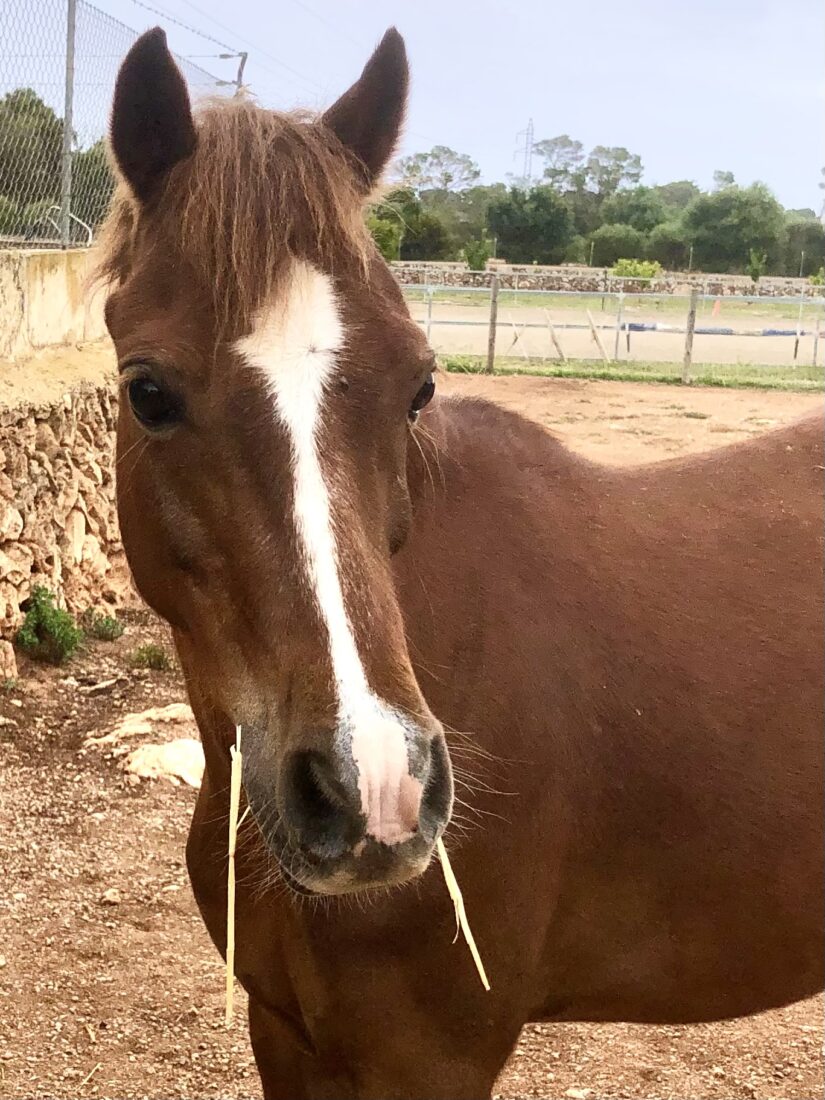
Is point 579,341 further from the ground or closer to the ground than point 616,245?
closer to the ground

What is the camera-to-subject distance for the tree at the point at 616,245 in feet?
161

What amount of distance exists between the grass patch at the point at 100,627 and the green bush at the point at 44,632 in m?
0.35

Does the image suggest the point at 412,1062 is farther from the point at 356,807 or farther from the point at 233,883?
the point at 356,807

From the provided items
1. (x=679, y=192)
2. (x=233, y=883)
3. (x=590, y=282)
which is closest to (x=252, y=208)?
(x=233, y=883)

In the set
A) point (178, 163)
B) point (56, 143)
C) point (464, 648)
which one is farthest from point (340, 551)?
point (56, 143)

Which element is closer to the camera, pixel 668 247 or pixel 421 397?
pixel 421 397

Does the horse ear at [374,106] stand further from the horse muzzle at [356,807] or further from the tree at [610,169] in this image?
the tree at [610,169]

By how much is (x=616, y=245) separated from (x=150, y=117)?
5132cm

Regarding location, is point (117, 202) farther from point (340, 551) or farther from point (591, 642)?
point (591, 642)

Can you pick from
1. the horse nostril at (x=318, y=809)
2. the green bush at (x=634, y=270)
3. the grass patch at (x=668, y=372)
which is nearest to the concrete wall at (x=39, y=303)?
the horse nostril at (x=318, y=809)

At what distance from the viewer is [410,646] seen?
1940mm

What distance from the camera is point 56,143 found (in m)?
6.14

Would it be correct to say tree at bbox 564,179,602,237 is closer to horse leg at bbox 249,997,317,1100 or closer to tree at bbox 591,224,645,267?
tree at bbox 591,224,645,267

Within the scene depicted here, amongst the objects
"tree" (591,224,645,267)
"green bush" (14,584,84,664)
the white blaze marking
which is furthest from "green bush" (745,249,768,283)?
the white blaze marking
